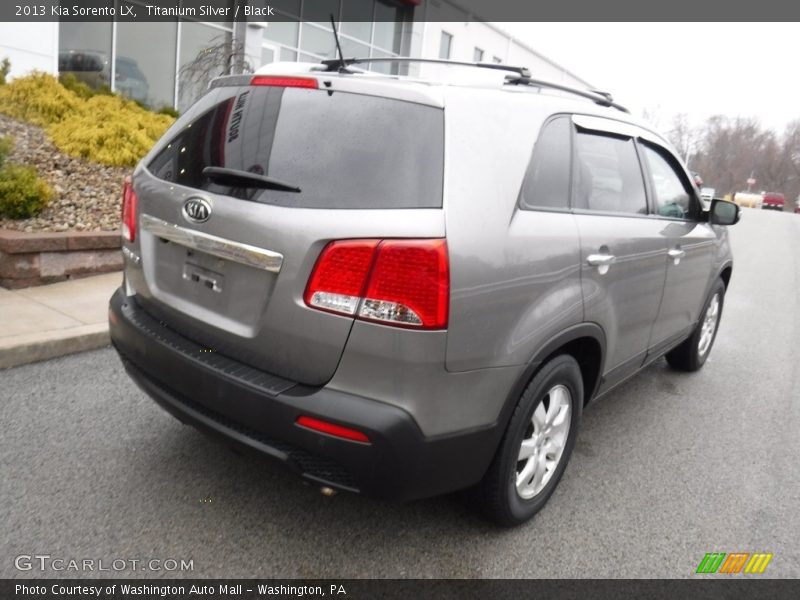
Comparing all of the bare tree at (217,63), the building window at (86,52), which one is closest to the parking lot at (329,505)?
the bare tree at (217,63)

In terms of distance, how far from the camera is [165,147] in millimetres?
2844

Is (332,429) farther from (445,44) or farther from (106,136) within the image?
(445,44)

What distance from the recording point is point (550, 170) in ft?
8.87

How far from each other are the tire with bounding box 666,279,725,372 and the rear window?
348 cm

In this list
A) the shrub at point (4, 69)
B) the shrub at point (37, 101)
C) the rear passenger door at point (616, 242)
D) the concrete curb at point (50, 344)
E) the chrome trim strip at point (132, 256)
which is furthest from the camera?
the shrub at point (4, 69)

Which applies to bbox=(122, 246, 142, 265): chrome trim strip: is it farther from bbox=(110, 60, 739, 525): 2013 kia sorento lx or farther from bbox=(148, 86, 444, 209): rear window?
bbox=(148, 86, 444, 209): rear window

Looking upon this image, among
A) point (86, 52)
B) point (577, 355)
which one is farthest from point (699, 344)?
point (86, 52)

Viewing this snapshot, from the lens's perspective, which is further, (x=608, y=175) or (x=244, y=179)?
(x=608, y=175)

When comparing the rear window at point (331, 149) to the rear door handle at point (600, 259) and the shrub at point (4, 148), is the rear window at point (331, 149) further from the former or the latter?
the shrub at point (4, 148)

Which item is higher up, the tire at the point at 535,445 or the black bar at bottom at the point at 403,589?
the tire at the point at 535,445

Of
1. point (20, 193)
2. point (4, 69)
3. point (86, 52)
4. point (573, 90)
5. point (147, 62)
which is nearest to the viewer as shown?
point (573, 90)

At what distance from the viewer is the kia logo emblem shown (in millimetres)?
2383

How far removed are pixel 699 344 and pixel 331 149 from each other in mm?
3987

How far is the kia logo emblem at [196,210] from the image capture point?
7.82ft
